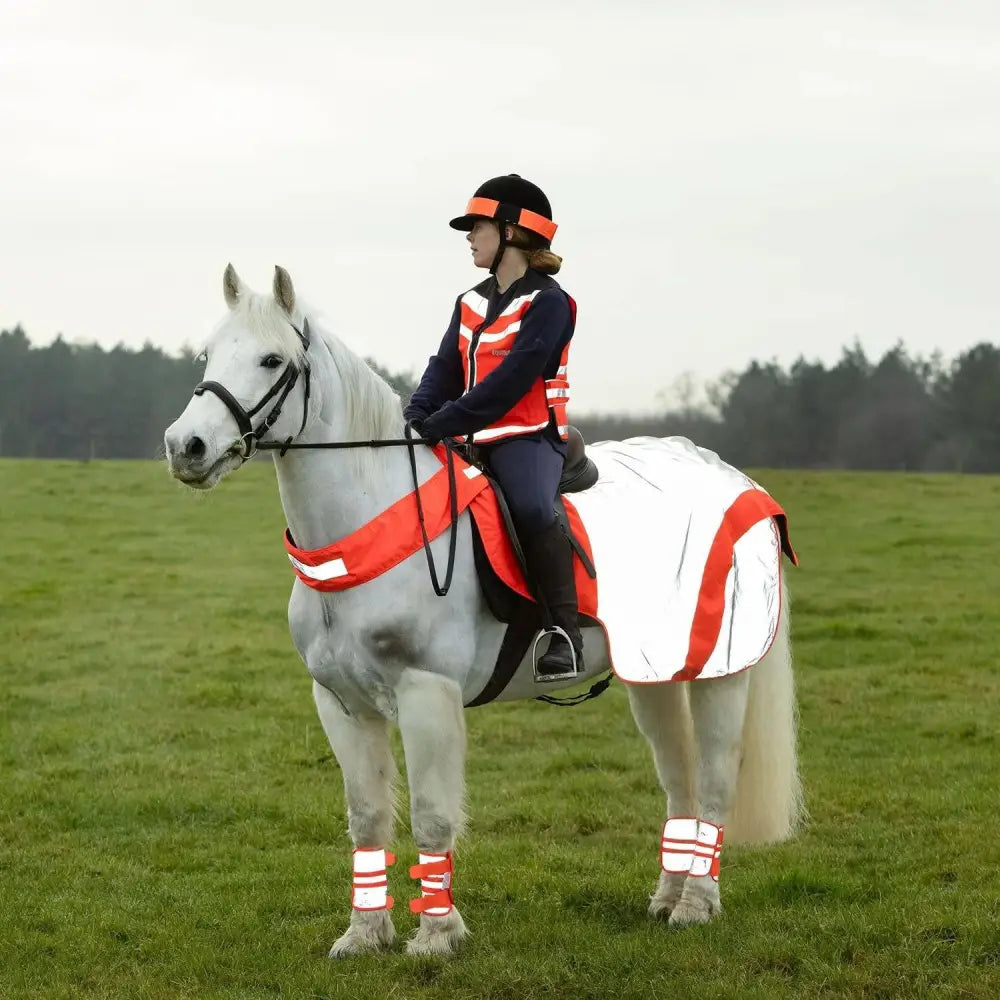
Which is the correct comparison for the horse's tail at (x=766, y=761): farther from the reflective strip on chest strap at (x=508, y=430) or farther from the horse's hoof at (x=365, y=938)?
the horse's hoof at (x=365, y=938)

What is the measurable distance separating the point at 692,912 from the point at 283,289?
337cm

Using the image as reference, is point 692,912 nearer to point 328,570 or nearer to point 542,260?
point 328,570

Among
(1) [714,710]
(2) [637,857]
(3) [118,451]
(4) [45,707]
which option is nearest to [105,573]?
(4) [45,707]

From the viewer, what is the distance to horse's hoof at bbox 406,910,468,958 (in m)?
5.69

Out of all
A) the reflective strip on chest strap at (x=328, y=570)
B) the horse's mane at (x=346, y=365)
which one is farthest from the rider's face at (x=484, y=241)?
the reflective strip on chest strap at (x=328, y=570)

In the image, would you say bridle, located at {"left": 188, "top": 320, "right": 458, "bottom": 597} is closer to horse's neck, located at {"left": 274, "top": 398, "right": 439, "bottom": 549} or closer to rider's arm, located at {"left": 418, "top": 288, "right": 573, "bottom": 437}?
horse's neck, located at {"left": 274, "top": 398, "right": 439, "bottom": 549}

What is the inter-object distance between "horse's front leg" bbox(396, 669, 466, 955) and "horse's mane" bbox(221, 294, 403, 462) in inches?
37.7

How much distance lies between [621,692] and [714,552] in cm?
699

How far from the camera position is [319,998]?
210 inches

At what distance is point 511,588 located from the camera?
568cm

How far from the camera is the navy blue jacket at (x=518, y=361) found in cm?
554

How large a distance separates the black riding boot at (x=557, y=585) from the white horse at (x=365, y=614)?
0.80 ft

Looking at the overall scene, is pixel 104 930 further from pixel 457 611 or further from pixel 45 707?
pixel 45 707

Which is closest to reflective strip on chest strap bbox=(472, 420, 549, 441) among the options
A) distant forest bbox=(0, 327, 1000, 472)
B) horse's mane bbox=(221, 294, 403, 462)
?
horse's mane bbox=(221, 294, 403, 462)
